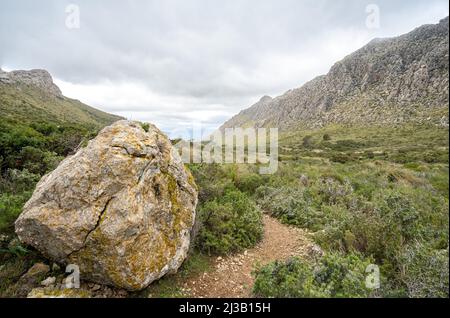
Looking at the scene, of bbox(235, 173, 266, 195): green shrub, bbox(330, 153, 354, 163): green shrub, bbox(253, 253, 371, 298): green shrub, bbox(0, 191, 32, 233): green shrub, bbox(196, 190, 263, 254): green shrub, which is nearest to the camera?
bbox(253, 253, 371, 298): green shrub

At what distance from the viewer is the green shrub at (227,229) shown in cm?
603

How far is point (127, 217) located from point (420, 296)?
14.9ft

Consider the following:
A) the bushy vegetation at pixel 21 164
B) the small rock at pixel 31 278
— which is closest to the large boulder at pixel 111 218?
the small rock at pixel 31 278

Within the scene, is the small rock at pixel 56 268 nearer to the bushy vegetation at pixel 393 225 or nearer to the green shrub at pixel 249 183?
the bushy vegetation at pixel 393 225

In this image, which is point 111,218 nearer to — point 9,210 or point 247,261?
point 9,210

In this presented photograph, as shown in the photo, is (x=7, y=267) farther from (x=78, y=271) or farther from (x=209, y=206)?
(x=209, y=206)

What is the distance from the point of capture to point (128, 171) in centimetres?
454

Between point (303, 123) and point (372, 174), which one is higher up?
point (303, 123)

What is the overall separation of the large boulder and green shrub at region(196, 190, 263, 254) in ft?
3.44

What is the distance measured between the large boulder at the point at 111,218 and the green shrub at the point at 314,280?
1831 millimetres

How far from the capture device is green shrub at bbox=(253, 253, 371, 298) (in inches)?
140

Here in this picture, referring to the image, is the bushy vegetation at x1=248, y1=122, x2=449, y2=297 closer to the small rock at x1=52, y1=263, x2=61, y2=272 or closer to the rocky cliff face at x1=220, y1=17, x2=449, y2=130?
the small rock at x1=52, y1=263, x2=61, y2=272

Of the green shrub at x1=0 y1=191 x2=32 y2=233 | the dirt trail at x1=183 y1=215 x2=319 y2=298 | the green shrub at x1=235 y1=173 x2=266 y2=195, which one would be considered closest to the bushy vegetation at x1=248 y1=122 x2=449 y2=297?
the dirt trail at x1=183 y1=215 x2=319 y2=298

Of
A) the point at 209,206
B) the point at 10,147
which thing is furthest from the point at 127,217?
the point at 10,147
